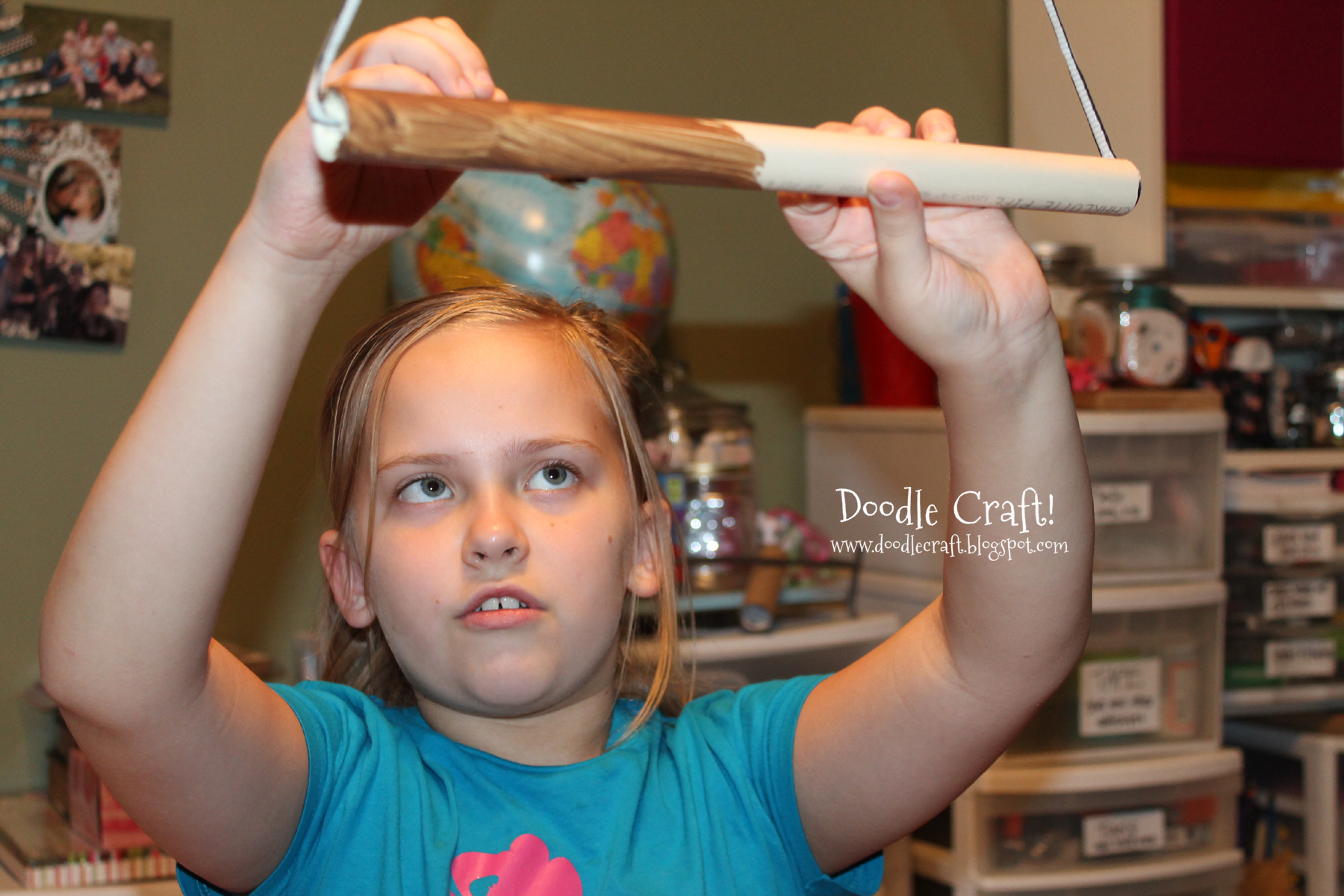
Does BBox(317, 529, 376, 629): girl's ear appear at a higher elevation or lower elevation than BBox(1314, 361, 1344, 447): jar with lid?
lower

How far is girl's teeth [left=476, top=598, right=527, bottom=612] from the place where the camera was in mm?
630

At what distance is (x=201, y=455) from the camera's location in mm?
478

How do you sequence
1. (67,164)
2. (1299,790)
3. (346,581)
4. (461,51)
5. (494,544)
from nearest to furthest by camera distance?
(461,51)
(494,544)
(346,581)
(67,164)
(1299,790)

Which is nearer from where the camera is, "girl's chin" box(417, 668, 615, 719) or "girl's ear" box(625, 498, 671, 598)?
"girl's chin" box(417, 668, 615, 719)

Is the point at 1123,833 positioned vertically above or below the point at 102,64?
below

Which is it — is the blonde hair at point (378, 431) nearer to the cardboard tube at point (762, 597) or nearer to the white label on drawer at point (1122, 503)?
the cardboard tube at point (762, 597)

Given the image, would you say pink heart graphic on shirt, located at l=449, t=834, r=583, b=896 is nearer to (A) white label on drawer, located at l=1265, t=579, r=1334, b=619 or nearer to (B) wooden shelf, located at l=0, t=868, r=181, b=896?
(B) wooden shelf, located at l=0, t=868, r=181, b=896

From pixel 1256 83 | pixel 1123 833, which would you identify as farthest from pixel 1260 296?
pixel 1123 833

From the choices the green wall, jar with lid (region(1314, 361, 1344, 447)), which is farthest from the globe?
jar with lid (region(1314, 361, 1344, 447))

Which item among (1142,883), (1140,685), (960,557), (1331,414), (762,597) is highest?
(1331,414)

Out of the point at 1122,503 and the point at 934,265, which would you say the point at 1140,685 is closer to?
the point at 1122,503

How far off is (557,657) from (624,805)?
0.11 meters

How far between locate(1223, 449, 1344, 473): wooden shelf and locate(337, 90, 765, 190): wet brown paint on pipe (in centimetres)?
115

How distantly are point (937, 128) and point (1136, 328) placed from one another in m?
0.86
